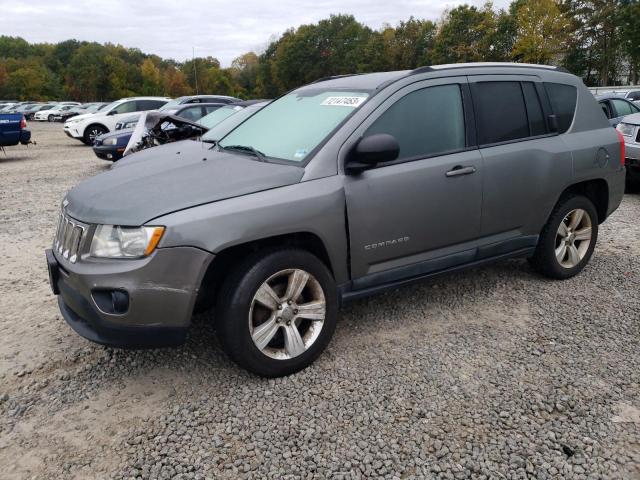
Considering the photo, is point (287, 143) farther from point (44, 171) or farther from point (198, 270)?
point (44, 171)

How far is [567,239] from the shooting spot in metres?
4.54

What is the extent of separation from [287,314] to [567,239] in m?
2.75

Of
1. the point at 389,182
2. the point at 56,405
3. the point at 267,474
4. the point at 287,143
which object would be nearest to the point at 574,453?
the point at 267,474

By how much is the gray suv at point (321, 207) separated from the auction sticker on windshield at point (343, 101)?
1 centimetres

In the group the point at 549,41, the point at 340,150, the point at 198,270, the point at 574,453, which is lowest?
the point at 574,453

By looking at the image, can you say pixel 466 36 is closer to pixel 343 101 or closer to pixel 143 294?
pixel 343 101

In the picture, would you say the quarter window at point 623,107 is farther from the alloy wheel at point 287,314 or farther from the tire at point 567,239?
the alloy wheel at point 287,314

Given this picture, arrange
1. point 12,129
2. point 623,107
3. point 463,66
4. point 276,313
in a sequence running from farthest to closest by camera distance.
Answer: point 12,129, point 623,107, point 463,66, point 276,313

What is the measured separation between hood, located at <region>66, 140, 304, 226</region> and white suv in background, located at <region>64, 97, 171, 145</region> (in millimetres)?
16051

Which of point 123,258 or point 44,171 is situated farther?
point 44,171

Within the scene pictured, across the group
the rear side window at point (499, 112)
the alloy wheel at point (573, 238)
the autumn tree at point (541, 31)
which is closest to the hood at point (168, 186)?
the rear side window at point (499, 112)

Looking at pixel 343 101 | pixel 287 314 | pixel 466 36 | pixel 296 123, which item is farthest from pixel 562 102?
pixel 466 36

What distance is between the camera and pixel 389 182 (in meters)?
3.34

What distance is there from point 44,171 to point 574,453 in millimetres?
12677
